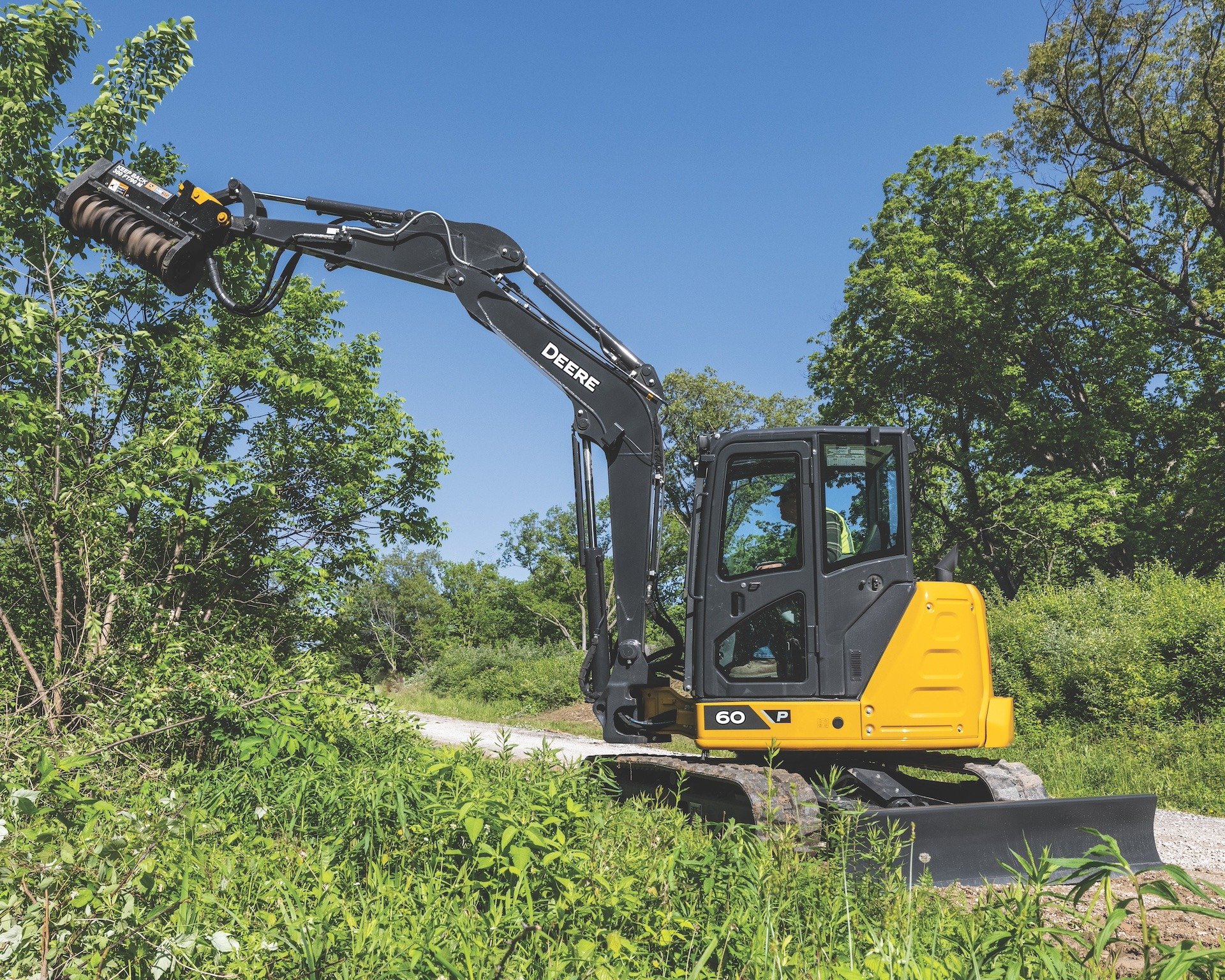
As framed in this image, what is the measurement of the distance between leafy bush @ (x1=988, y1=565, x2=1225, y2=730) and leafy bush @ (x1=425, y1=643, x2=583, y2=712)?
1127cm

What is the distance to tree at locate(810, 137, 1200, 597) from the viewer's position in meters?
21.5

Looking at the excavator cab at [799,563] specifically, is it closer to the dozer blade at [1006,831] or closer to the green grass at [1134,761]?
the dozer blade at [1006,831]

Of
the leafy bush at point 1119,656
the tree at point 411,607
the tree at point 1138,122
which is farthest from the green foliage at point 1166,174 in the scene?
the tree at point 411,607

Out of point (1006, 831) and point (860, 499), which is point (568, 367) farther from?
point (1006, 831)

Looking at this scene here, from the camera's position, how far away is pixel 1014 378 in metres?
22.7

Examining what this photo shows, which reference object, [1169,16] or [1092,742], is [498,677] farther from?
[1169,16]

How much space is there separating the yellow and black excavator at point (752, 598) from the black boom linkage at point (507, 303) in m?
0.02

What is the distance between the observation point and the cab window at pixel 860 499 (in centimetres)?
634

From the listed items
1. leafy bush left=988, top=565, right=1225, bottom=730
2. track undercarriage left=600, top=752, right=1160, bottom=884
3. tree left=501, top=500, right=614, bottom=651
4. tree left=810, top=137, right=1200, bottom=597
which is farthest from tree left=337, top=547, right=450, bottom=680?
track undercarriage left=600, top=752, right=1160, bottom=884

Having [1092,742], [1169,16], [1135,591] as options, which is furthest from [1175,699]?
[1169,16]

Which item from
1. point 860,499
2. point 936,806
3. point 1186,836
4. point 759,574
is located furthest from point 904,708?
point 1186,836

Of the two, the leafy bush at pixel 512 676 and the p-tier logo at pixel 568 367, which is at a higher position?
the p-tier logo at pixel 568 367

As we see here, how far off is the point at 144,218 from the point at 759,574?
554cm

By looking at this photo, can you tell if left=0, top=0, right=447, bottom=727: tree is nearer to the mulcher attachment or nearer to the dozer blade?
the mulcher attachment
